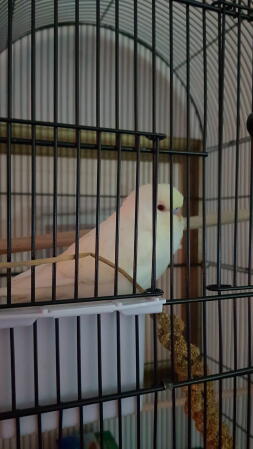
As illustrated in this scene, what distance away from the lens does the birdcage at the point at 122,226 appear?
1.21 feet

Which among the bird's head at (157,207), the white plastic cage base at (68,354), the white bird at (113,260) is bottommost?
the white plastic cage base at (68,354)

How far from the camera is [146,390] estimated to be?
0.41m

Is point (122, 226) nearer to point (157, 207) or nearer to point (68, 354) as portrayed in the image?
point (157, 207)

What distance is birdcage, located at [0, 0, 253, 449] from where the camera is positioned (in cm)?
37

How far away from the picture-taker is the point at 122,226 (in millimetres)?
499

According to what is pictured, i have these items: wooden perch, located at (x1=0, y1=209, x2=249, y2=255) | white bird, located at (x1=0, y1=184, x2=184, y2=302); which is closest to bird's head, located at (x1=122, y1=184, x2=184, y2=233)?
white bird, located at (x1=0, y1=184, x2=184, y2=302)

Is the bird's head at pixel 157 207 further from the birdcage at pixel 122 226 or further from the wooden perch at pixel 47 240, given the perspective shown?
the wooden perch at pixel 47 240

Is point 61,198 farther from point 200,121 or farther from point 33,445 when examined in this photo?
point 33,445

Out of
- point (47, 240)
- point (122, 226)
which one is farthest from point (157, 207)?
point (47, 240)

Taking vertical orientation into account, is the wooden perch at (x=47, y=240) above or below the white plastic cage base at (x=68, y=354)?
above

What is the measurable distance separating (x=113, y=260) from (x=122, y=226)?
0.05 metres

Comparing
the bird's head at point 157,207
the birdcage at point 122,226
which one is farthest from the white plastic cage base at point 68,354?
the bird's head at point 157,207

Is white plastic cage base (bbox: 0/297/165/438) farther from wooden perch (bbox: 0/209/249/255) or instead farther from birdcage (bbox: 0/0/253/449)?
wooden perch (bbox: 0/209/249/255)

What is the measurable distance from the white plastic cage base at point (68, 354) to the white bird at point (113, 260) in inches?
2.0
